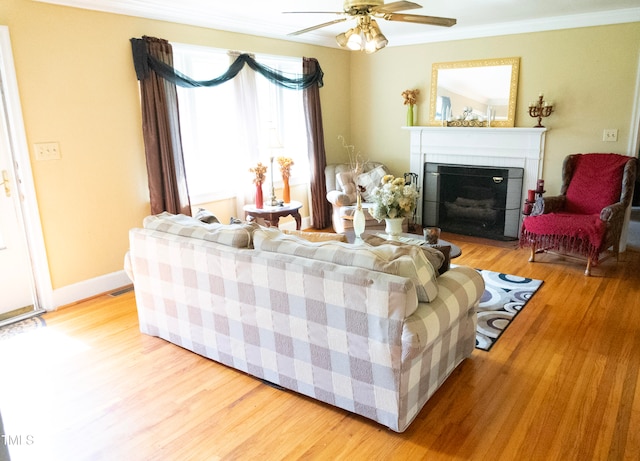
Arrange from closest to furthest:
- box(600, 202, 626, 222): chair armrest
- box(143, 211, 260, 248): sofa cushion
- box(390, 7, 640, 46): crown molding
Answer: box(143, 211, 260, 248): sofa cushion < box(600, 202, 626, 222): chair armrest < box(390, 7, 640, 46): crown molding

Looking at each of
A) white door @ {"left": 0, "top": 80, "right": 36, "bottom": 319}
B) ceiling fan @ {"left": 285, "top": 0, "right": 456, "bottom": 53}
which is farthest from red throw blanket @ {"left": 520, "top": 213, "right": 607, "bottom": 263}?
white door @ {"left": 0, "top": 80, "right": 36, "bottom": 319}

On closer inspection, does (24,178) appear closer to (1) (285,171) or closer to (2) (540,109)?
(1) (285,171)

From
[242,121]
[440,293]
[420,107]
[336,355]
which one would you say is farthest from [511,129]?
[336,355]

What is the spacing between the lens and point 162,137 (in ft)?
13.9

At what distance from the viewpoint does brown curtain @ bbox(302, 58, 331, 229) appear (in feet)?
19.1

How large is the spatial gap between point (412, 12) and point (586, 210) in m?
2.66

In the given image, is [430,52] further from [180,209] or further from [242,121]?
[180,209]

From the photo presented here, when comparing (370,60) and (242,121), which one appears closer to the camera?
(242,121)

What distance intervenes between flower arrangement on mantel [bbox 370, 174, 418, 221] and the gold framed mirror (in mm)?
2516

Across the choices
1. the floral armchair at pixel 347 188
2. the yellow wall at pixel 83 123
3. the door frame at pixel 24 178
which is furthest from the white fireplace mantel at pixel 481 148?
the door frame at pixel 24 178

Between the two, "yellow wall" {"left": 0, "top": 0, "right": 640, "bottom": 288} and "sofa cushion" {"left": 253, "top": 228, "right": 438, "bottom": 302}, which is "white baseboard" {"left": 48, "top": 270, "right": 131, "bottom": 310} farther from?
"sofa cushion" {"left": 253, "top": 228, "right": 438, "bottom": 302}

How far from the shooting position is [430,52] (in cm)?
588

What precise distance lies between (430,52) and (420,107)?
0.67 meters

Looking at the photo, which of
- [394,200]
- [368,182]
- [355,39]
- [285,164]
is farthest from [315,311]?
[368,182]
